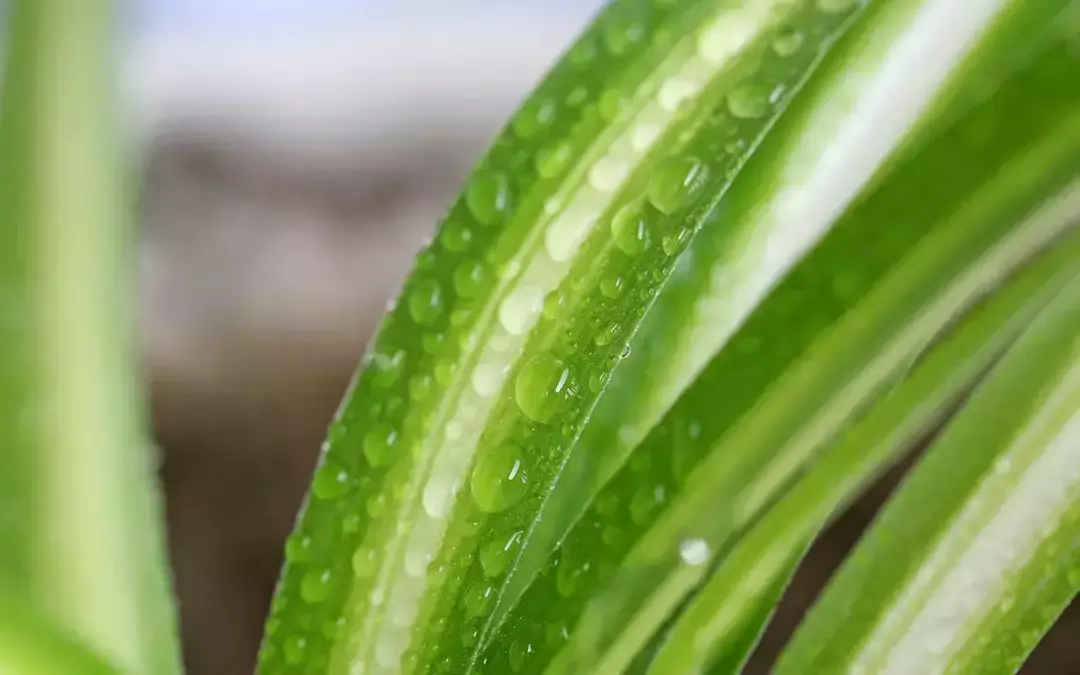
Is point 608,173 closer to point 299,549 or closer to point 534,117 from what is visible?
point 534,117

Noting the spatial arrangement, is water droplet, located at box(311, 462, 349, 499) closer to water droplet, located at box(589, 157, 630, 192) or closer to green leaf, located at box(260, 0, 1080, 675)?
green leaf, located at box(260, 0, 1080, 675)

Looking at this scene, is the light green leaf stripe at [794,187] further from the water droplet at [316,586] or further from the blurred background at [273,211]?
the blurred background at [273,211]

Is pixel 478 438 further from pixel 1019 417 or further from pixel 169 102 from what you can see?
pixel 169 102

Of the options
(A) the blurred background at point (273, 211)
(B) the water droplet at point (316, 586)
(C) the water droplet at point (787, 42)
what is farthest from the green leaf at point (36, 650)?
(A) the blurred background at point (273, 211)

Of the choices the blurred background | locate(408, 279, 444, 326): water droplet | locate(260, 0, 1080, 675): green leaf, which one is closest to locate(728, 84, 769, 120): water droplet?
locate(260, 0, 1080, 675): green leaf

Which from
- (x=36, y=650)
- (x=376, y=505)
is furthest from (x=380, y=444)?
(x=36, y=650)

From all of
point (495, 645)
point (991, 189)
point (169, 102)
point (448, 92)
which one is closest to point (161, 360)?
point (169, 102)

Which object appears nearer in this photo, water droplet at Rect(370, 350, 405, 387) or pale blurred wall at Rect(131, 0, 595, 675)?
water droplet at Rect(370, 350, 405, 387)
